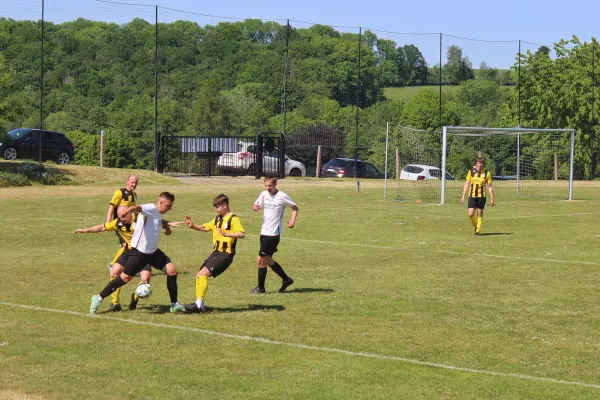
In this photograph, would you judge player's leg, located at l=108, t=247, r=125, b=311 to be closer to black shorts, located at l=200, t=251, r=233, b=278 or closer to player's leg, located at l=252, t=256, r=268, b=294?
black shorts, located at l=200, t=251, r=233, b=278

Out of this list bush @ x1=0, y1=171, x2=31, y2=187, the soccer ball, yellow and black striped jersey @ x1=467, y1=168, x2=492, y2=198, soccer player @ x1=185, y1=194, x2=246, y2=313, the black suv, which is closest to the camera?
the soccer ball

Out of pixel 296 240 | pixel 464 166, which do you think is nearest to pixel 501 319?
pixel 296 240

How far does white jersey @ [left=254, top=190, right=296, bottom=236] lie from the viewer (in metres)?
16.3

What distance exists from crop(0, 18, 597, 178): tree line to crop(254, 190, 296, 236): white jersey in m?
33.5

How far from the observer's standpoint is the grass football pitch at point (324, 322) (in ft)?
33.8

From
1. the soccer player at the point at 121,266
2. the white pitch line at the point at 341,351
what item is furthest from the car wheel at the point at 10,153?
the white pitch line at the point at 341,351

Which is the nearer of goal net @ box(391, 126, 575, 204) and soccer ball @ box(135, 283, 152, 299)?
soccer ball @ box(135, 283, 152, 299)

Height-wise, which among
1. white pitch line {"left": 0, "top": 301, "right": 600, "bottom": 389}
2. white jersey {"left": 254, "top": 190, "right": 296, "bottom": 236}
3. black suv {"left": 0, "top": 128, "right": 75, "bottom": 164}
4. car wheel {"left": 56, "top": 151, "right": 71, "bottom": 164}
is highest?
black suv {"left": 0, "top": 128, "right": 75, "bottom": 164}

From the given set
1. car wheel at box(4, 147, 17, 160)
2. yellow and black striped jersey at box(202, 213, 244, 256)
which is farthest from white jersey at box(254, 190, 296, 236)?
car wheel at box(4, 147, 17, 160)

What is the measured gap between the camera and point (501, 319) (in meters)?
14.4

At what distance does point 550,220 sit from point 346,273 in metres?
15.2

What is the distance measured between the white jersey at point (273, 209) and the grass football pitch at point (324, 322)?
1.07 metres

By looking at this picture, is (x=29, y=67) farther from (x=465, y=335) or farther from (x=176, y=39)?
(x=465, y=335)

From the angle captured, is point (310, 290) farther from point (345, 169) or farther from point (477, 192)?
point (345, 169)
